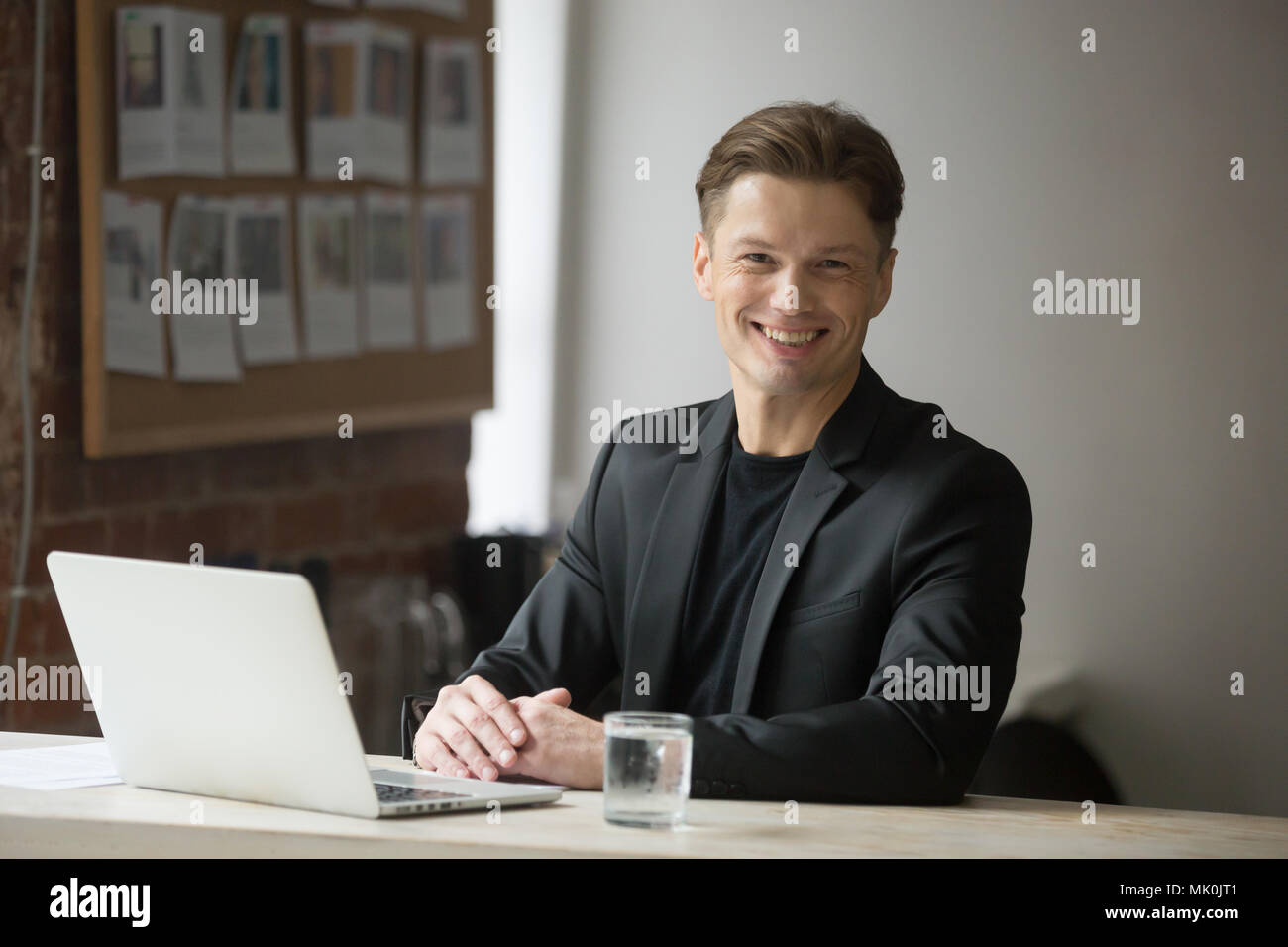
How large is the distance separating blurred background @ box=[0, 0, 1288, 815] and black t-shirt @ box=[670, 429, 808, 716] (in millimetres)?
1370

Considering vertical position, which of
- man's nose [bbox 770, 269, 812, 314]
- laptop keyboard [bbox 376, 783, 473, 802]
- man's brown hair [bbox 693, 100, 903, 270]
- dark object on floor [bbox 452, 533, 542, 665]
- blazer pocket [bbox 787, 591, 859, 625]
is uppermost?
man's brown hair [bbox 693, 100, 903, 270]

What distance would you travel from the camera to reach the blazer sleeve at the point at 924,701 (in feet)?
4.58

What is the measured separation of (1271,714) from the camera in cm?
314

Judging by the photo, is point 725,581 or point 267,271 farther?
point 267,271

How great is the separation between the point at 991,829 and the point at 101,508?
209 centimetres

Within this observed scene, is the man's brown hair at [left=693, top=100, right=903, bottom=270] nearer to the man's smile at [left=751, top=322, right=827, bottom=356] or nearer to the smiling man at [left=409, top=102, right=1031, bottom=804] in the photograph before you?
the smiling man at [left=409, top=102, right=1031, bottom=804]

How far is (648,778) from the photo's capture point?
4.07 feet

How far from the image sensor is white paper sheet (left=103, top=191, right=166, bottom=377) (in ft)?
9.27

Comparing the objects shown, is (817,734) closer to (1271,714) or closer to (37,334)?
(37,334)

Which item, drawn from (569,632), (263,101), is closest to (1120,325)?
(569,632)

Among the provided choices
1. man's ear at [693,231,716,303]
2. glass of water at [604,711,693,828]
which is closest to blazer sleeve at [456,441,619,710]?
man's ear at [693,231,716,303]

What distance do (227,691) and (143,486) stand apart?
1.87m

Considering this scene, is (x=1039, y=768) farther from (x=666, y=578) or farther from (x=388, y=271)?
(x=388, y=271)
